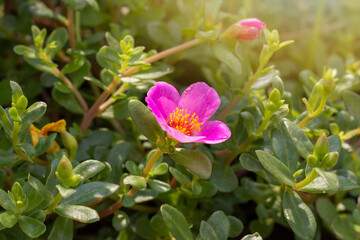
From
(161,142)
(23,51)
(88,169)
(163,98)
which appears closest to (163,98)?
(163,98)

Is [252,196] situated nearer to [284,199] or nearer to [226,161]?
[226,161]

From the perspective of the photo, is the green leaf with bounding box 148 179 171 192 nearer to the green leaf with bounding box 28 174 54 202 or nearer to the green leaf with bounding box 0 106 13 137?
the green leaf with bounding box 28 174 54 202

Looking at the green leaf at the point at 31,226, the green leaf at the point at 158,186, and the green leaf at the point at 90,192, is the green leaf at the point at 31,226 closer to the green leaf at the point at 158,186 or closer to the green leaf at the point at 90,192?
the green leaf at the point at 90,192

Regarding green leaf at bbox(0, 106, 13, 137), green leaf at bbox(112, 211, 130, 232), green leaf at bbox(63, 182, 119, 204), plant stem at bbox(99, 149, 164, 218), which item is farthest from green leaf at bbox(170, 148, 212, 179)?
Answer: green leaf at bbox(0, 106, 13, 137)

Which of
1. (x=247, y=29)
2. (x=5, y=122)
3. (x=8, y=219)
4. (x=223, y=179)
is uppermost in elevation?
(x=247, y=29)

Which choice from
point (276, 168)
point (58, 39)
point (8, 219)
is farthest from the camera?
point (58, 39)

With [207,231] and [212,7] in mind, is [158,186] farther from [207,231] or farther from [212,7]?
[212,7]

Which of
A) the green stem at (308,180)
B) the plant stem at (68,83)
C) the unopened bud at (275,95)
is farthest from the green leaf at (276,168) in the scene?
the plant stem at (68,83)
